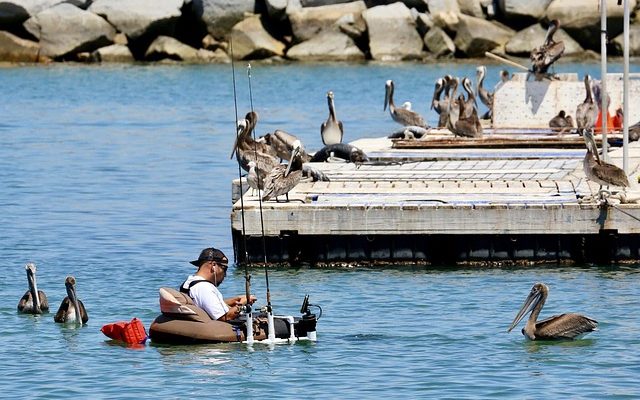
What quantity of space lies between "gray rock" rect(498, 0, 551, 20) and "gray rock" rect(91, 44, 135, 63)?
1770cm

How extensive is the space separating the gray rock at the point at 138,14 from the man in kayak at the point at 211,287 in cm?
5808

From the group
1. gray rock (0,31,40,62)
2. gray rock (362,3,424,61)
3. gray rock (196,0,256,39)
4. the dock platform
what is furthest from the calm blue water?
gray rock (196,0,256,39)

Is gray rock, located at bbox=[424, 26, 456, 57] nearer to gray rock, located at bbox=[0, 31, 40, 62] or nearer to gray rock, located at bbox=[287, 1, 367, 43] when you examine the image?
gray rock, located at bbox=[287, 1, 367, 43]

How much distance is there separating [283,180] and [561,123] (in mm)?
13529

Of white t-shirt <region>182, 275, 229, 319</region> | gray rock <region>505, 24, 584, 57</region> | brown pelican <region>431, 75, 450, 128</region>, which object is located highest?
gray rock <region>505, 24, 584, 57</region>

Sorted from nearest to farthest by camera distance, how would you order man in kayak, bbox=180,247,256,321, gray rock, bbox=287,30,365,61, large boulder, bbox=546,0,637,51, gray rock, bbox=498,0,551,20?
1. man in kayak, bbox=180,247,256,321
2. large boulder, bbox=546,0,637,51
3. gray rock, bbox=498,0,551,20
4. gray rock, bbox=287,30,365,61

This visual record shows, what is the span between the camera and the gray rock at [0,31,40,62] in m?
74.6

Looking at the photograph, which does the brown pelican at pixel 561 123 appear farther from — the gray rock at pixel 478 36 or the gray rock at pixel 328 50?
the gray rock at pixel 328 50

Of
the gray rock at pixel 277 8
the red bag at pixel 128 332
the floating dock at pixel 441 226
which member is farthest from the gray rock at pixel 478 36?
the red bag at pixel 128 332

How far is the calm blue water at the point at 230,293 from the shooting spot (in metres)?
15.8

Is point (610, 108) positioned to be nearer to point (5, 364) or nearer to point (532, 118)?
point (532, 118)

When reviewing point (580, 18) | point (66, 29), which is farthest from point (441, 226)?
point (66, 29)

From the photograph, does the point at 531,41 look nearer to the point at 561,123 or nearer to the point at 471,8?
the point at 471,8

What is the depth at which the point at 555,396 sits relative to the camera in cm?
1538
